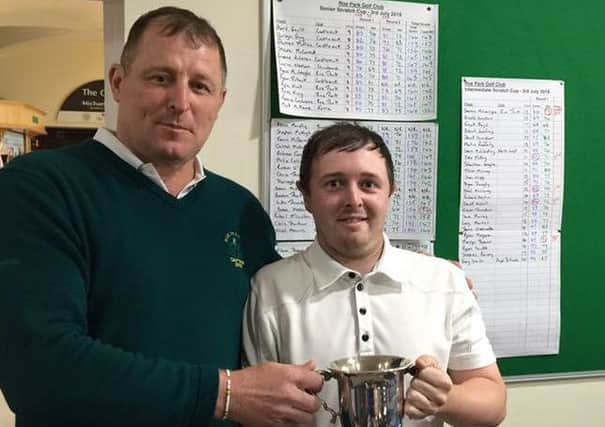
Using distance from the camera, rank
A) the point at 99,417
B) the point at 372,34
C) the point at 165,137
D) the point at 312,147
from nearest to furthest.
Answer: the point at 99,417, the point at 165,137, the point at 312,147, the point at 372,34

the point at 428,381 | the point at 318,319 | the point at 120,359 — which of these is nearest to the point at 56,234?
the point at 120,359

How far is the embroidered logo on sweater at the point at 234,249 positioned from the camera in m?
1.35

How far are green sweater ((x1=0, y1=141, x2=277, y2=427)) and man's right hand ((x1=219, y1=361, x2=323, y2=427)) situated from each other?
0.19ft

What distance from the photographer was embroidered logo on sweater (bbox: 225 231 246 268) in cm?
135

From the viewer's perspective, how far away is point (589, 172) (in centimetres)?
212

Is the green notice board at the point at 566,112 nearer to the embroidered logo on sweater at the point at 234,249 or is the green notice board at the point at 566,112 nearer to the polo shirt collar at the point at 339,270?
the polo shirt collar at the point at 339,270

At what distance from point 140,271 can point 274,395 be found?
337 millimetres

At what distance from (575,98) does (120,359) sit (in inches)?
67.5

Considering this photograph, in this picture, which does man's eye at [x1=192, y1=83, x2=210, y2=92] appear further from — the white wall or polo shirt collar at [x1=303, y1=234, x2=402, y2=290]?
the white wall

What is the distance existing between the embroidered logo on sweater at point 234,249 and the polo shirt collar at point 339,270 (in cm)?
15

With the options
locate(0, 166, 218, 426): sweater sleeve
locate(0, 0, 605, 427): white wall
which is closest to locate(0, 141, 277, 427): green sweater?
locate(0, 166, 218, 426): sweater sleeve

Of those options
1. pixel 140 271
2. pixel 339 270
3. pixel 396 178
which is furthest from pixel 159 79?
pixel 396 178

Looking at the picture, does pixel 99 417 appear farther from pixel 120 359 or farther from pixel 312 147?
pixel 312 147

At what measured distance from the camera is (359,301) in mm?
1322
